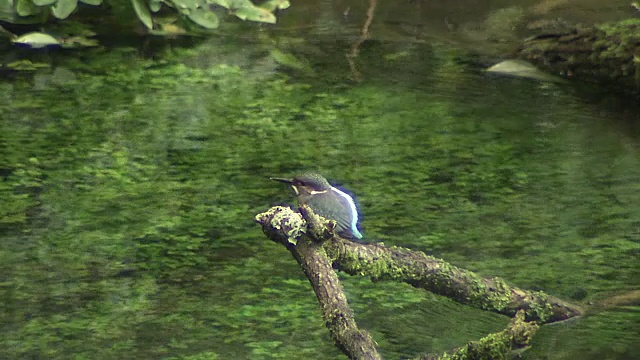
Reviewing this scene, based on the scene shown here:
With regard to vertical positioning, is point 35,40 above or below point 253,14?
below

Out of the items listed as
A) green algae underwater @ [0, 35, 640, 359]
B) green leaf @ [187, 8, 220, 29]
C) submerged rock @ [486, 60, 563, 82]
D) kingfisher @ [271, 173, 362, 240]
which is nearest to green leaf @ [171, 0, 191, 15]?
green leaf @ [187, 8, 220, 29]

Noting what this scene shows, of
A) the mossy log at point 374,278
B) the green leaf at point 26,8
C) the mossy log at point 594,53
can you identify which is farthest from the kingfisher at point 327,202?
the green leaf at point 26,8

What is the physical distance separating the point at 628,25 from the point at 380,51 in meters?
1.39

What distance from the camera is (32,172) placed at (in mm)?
4238

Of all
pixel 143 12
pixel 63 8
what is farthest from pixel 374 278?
pixel 143 12

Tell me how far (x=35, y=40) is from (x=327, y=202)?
3.94m

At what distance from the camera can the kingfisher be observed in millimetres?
2449

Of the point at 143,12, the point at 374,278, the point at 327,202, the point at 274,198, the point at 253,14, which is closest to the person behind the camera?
the point at 374,278

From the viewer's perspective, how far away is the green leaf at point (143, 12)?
5.94 metres

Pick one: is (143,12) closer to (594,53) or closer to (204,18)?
(204,18)

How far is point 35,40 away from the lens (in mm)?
5957

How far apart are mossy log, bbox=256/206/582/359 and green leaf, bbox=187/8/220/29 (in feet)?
14.0

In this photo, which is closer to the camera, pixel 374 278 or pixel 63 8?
pixel 374 278

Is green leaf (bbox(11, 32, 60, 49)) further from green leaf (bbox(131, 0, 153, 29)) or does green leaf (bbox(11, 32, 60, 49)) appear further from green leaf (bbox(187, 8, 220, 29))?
green leaf (bbox(187, 8, 220, 29))
